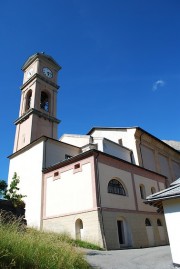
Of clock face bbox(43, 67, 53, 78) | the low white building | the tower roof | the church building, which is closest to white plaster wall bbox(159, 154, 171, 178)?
the church building

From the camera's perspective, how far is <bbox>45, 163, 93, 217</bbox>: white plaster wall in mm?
17322

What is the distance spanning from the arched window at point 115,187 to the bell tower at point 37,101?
11013 mm

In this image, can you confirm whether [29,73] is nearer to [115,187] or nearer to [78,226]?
[115,187]

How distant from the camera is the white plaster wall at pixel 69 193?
17322 millimetres

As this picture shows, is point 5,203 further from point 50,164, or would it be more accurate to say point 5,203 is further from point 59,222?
point 50,164

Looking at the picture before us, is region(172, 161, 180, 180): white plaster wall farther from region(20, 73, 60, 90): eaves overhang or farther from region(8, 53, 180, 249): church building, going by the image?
region(20, 73, 60, 90): eaves overhang

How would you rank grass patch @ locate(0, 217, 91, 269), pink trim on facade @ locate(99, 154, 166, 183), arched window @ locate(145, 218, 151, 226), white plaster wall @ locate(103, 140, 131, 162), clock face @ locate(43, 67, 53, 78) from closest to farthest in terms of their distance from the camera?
grass patch @ locate(0, 217, 91, 269) < pink trim on facade @ locate(99, 154, 166, 183) < arched window @ locate(145, 218, 151, 226) < white plaster wall @ locate(103, 140, 131, 162) < clock face @ locate(43, 67, 53, 78)

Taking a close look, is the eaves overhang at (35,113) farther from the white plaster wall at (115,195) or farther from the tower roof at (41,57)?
the white plaster wall at (115,195)

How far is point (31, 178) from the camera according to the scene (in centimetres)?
2242

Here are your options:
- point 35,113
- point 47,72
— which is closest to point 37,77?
point 47,72

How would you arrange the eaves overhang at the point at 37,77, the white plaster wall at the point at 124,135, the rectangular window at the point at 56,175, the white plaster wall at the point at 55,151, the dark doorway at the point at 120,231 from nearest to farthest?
the dark doorway at the point at 120,231 → the rectangular window at the point at 56,175 → the white plaster wall at the point at 55,151 → the white plaster wall at the point at 124,135 → the eaves overhang at the point at 37,77

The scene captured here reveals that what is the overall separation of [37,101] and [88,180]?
14887 mm

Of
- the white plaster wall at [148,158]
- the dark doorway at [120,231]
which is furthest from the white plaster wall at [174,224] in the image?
the white plaster wall at [148,158]

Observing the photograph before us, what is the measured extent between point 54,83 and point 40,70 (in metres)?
2.52
